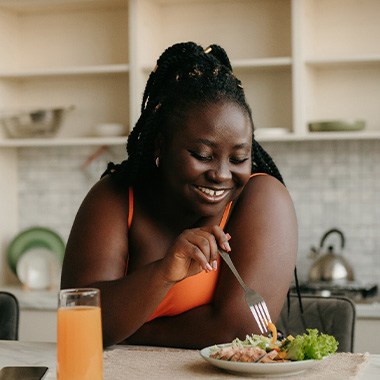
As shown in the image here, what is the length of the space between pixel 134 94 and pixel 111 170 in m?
1.90

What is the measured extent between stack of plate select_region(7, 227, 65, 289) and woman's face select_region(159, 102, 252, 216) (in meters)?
2.47

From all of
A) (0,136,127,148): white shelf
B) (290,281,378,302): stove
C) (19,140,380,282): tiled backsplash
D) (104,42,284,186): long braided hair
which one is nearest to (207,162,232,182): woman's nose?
(104,42,284,186): long braided hair

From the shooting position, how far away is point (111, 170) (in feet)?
6.82

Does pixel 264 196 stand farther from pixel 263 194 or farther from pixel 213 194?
pixel 213 194

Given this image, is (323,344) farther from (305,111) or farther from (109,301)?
(305,111)

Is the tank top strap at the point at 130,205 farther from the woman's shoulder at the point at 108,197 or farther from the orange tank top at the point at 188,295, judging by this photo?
the orange tank top at the point at 188,295

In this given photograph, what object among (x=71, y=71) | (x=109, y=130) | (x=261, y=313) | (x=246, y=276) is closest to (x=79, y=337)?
(x=261, y=313)

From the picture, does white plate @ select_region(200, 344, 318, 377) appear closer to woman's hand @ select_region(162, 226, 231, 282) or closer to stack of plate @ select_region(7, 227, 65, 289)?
woman's hand @ select_region(162, 226, 231, 282)

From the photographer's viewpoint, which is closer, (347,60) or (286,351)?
(286,351)

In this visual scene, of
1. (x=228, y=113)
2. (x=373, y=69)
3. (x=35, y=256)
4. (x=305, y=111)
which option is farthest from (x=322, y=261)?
(x=228, y=113)

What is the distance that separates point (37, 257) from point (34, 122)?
67 cm

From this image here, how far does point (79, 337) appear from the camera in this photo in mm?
1308

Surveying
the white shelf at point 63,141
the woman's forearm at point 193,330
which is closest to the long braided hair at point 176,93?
the woman's forearm at point 193,330

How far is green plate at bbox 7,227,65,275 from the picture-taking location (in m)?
4.25
